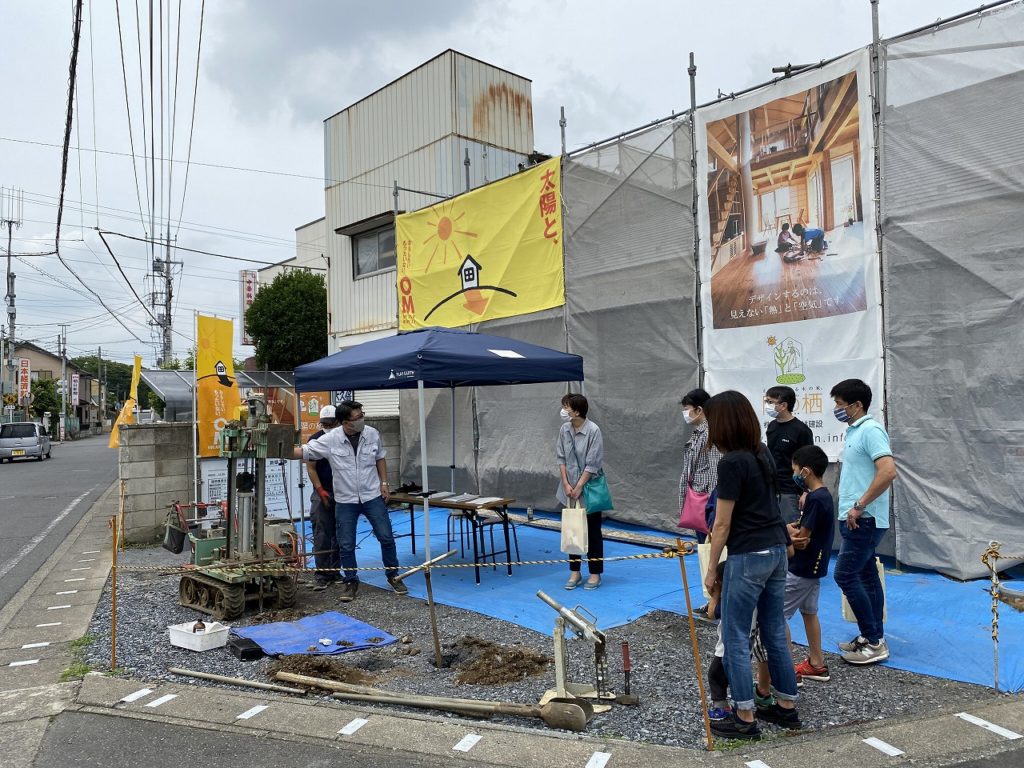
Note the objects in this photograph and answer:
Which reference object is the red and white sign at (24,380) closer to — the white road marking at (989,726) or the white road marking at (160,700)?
the white road marking at (160,700)

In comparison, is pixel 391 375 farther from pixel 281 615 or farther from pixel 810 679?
pixel 810 679

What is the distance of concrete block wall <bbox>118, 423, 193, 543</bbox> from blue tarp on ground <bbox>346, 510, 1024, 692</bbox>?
306 cm

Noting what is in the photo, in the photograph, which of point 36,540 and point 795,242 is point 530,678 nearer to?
point 795,242

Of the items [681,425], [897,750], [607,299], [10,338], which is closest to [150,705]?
[897,750]

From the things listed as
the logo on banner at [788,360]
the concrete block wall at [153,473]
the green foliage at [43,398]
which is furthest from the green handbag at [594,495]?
the green foliage at [43,398]

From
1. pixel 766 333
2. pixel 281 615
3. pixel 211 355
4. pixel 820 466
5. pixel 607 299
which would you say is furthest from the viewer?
pixel 211 355

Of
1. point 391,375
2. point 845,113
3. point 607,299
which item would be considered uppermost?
point 845,113

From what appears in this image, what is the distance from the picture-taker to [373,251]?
16.2m

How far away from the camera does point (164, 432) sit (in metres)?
9.57

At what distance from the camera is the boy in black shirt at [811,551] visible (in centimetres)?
397

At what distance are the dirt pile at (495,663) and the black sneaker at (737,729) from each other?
1216mm

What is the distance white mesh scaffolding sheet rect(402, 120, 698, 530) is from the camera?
8.41m

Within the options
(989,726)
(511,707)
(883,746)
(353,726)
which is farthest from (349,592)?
(989,726)

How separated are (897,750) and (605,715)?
1307 millimetres
